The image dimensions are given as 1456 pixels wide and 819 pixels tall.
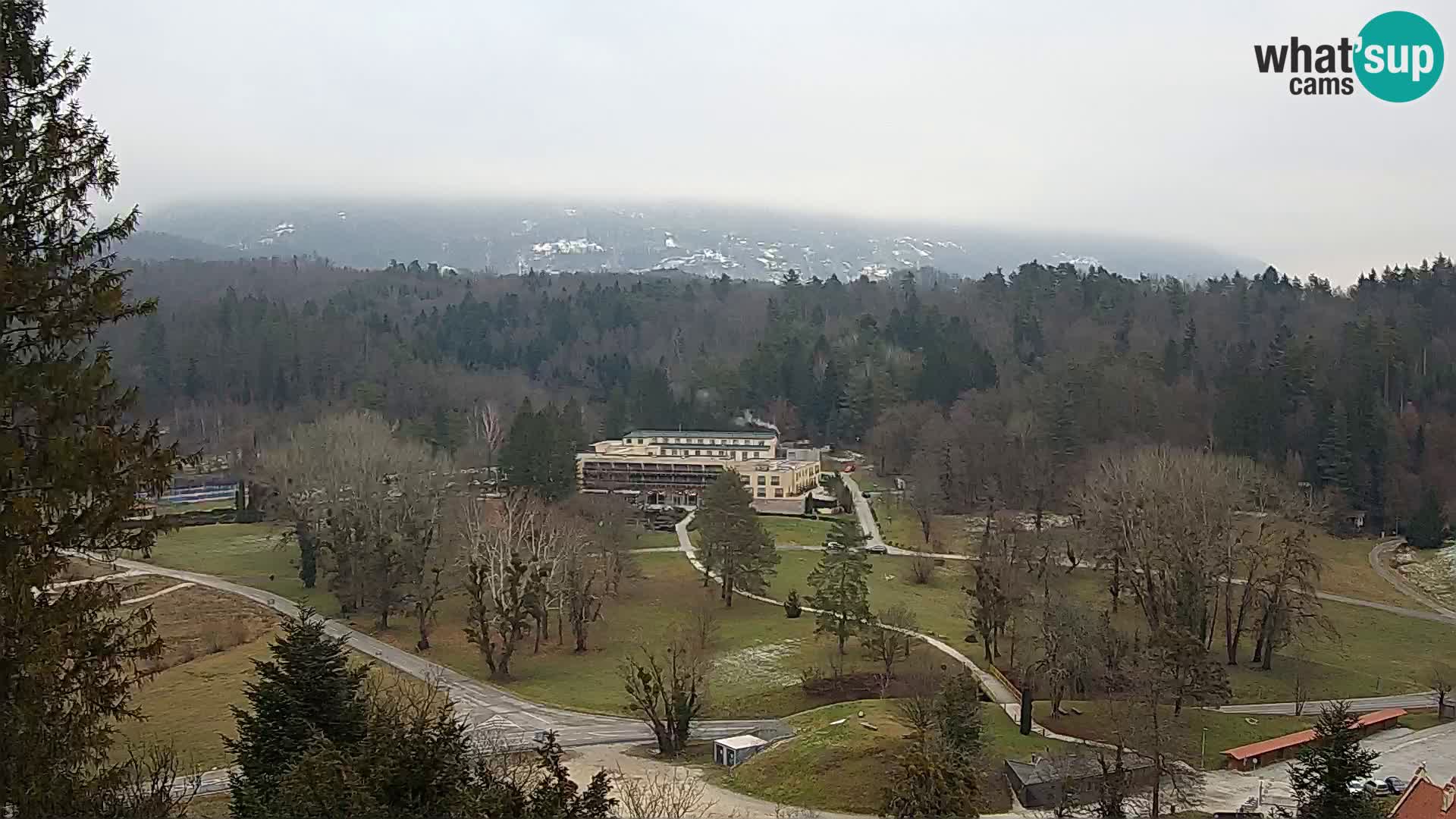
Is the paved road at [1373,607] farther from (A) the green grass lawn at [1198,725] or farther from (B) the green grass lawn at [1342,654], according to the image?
(A) the green grass lawn at [1198,725]

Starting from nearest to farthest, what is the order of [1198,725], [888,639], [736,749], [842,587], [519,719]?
[736,749], [1198,725], [519,719], [888,639], [842,587]

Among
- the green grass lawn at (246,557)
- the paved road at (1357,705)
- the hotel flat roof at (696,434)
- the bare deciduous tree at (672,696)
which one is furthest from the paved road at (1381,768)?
the hotel flat roof at (696,434)

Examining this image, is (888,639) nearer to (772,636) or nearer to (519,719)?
(772,636)

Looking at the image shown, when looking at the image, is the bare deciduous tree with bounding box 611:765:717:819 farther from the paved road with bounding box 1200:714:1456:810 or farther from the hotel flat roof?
the hotel flat roof

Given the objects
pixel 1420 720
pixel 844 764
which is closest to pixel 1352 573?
pixel 1420 720

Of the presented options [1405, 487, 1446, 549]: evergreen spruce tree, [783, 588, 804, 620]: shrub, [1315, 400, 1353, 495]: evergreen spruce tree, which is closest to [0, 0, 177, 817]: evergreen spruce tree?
[783, 588, 804, 620]: shrub

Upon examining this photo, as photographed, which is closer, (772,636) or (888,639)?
(888,639)
